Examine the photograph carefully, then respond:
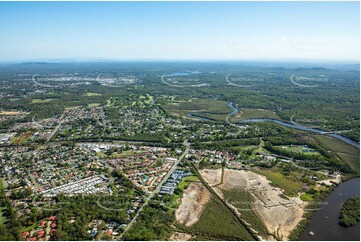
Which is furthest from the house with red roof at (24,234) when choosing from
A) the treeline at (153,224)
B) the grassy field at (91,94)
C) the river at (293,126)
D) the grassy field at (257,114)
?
the grassy field at (91,94)

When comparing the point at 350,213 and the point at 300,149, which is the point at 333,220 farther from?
the point at 300,149

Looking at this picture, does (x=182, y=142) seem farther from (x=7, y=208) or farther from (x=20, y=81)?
(x=20, y=81)

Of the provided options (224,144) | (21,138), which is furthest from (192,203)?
(21,138)

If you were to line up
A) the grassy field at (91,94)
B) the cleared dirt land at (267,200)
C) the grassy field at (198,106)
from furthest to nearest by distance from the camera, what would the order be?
1. the grassy field at (91,94)
2. the grassy field at (198,106)
3. the cleared dirt land at (267,200)

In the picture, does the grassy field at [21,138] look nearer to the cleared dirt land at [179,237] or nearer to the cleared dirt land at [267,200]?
the cleared dirt land at [267,200]

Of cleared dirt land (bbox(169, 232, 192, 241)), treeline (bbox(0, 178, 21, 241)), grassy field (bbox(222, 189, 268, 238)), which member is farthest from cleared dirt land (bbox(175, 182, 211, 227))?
treeline (bbox(0, 178, 21, 241))

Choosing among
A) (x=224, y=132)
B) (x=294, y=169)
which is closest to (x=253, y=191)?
(x=294, y=169)
